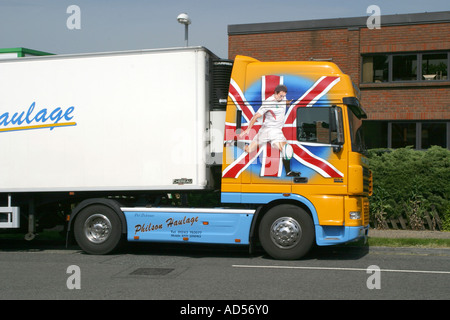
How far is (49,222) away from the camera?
449 inches

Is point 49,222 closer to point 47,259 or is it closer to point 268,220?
point 47,259

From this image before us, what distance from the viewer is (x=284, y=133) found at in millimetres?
9898

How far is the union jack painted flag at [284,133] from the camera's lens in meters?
9.74

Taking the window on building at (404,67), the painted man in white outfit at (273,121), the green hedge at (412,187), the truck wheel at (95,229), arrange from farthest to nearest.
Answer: the window on building at (404,67)
the green hedge at (412,187)
the truck wheel at (95,229)
the painted man in white outfit at (273,121)

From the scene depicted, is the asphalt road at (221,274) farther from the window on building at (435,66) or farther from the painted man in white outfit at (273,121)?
the window on building at (435,66)

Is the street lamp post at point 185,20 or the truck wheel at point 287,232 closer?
the truck wheel at point 287,232

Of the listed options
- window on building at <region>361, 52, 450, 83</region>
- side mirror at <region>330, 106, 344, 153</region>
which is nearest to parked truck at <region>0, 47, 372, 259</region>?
side mirror at <region>330, 106, 344, 153</region>

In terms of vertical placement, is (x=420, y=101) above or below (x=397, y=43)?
below

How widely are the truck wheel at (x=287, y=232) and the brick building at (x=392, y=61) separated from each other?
9.68m

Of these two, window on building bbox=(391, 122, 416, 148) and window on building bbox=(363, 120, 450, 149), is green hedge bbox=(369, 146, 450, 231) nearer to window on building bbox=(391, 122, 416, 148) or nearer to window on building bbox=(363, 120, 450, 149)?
window on building bbox=(363, 120, 450, 149)

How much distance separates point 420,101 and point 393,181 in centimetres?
491

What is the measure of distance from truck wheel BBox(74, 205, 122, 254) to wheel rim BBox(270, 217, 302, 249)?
9.56ft

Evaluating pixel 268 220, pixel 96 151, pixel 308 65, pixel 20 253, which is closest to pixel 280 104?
pixel 308 65

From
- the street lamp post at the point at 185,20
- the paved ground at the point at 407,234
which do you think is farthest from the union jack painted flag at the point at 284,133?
the street lamp post at the point at 185,20
